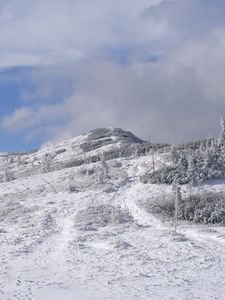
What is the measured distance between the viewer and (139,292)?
29.4m

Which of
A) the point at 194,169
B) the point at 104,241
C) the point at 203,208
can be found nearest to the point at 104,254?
the point at 104,241

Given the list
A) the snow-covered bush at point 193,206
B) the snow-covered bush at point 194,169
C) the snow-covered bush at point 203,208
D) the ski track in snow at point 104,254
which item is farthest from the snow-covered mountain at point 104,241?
the snow-covered bush at point 203,208

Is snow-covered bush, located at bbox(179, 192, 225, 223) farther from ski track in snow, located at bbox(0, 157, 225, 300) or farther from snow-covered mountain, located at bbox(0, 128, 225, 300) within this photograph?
ski track in snow, located at bbox(0, 157, 225, 300)

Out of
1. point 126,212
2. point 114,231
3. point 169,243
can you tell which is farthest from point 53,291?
point 126,212

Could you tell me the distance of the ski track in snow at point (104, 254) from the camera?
98.5 feet

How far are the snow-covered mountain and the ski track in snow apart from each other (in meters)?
0.06

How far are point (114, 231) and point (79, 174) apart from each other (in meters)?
42.0

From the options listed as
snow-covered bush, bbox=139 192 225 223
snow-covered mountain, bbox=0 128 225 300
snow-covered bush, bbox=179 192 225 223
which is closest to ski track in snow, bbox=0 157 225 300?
snow-covered mountain, bbox=0 128 225 300

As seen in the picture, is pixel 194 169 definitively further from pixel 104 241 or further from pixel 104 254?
pixel 104 254

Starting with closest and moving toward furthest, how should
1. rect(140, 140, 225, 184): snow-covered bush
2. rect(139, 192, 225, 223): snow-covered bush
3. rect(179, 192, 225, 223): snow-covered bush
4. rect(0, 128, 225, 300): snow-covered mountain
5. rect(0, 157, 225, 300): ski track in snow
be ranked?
rect(0, 157, 225, 300): ski track in snow → rect(0, 128, 225, 300): snow-covered mountain → rect(179, 192, 225, 223): snow-covered bush → rect(139, 192, 225, 223): snow-covered bush → rect(140, 140, 225, 184): snow-covered bush

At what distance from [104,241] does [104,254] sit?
19.7 ft

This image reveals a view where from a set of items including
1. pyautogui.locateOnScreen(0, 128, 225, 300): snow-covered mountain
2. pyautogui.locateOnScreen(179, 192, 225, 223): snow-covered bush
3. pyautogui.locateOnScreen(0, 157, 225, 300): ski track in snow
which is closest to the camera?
pyautogui.locateOnScreen(0, 157, 225, 300): ski track in snow

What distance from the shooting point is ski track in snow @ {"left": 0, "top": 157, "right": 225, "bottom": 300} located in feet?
98.5

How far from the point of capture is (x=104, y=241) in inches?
1901
